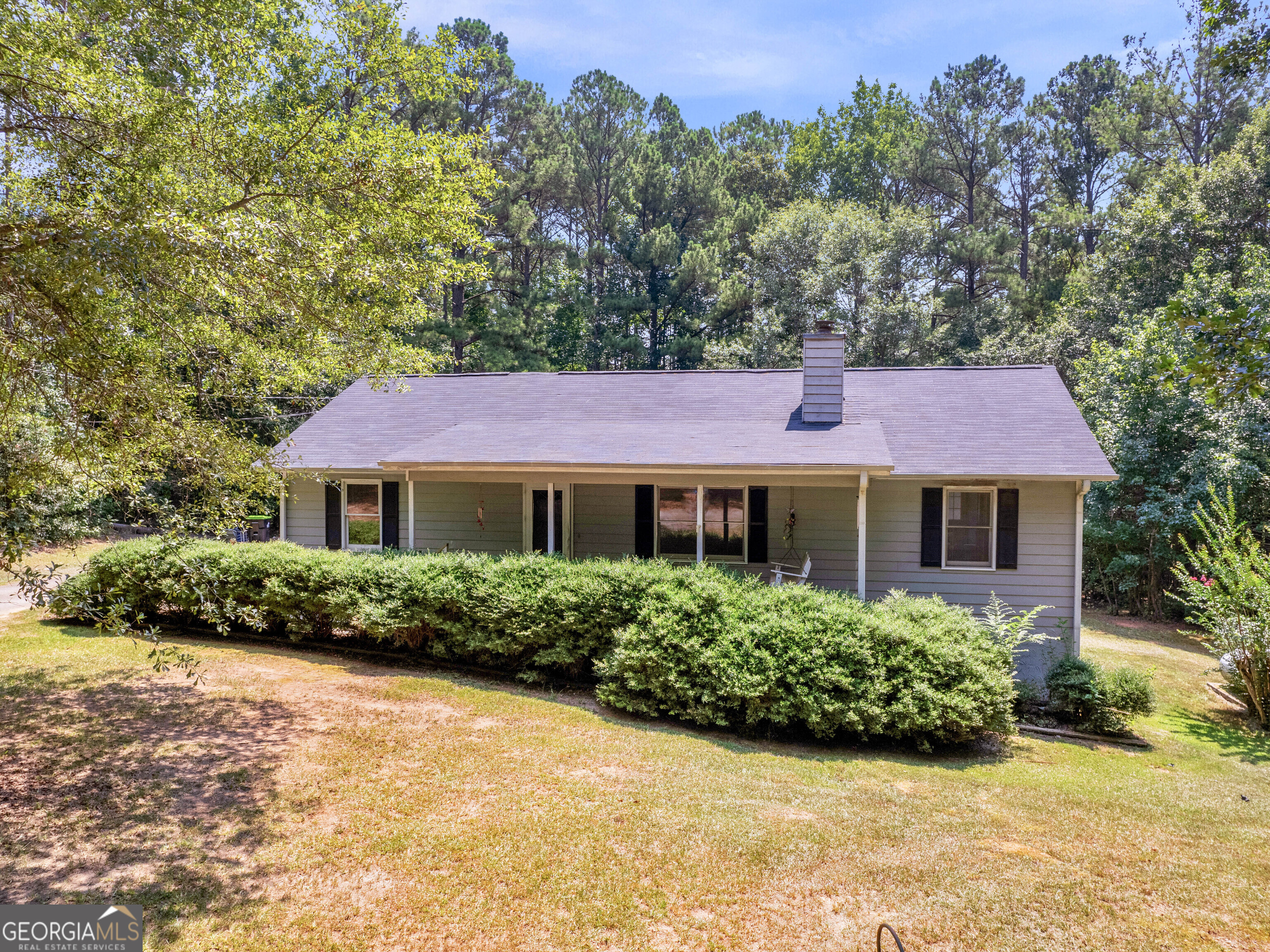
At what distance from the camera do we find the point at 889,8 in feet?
40.9

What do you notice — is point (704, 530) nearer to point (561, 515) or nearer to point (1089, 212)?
point (561, 515)

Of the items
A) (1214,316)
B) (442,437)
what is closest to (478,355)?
(442,437)

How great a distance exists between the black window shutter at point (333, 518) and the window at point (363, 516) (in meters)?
0.29

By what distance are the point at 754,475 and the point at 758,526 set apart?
1702mm

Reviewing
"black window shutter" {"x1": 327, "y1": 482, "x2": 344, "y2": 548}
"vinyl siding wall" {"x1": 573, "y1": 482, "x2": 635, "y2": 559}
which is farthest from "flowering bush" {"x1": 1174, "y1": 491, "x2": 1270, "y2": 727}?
"black window shutter" {"x1": 327, "y1": 482, "x2": 344, "y2": 548}

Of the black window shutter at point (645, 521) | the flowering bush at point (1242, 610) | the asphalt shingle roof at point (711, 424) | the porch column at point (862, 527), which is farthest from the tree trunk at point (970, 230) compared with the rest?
the porch column at point (862, 527)

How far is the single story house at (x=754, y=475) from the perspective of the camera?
9.80 metres

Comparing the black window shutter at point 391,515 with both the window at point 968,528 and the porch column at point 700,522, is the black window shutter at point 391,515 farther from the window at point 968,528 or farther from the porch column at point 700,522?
the window at point 968,528

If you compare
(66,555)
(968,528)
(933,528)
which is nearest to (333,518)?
(66,555)

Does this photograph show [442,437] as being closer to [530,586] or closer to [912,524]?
[530,586]

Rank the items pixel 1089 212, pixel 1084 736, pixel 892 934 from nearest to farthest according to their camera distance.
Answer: pixel 892 934 → pixel 1084 736 → pixel 1089 212

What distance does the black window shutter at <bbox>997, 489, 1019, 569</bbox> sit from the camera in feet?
32.9

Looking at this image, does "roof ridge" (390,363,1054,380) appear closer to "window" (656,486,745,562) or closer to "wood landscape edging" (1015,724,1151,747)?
"window" (656,486,745,562)

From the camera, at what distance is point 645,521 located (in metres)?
11.7
